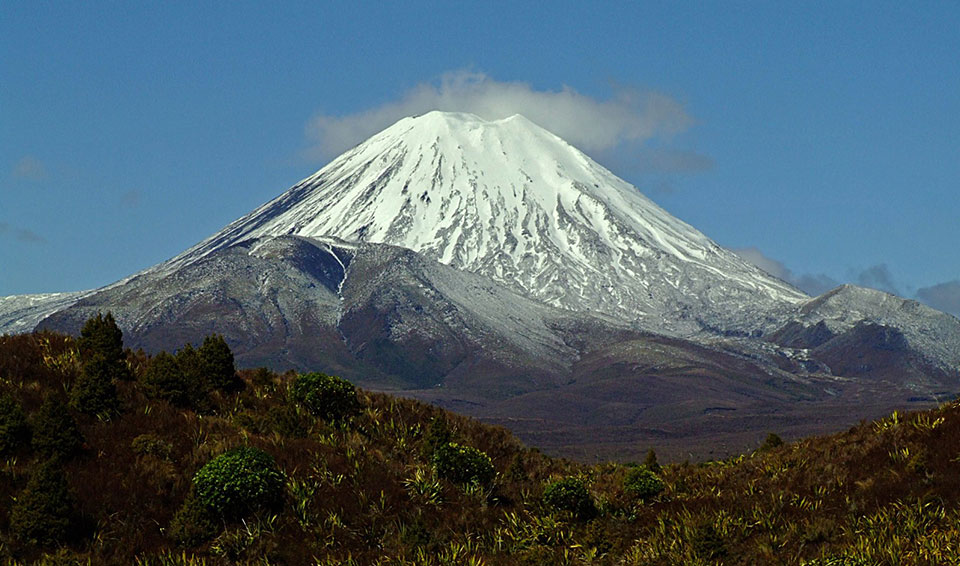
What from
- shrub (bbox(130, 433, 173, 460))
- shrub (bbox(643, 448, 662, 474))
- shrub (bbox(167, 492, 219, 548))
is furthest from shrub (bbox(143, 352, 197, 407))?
shrub (bbox(643, 448, 662, 474))

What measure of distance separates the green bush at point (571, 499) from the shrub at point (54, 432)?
12535 millimetres

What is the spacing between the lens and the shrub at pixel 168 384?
35.0 m

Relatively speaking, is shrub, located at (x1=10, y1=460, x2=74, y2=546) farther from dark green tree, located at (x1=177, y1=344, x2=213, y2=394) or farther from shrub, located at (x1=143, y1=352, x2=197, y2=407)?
dark green tree, located at (x1=177, y1=344, x2=213, y2=394)

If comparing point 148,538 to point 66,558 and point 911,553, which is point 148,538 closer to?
point 66,558

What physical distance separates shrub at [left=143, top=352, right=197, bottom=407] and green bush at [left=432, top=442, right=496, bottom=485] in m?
8.57

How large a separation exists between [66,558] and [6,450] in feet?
19.2

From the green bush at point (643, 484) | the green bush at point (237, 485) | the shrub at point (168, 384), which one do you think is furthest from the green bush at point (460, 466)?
the shrub at point (168, 384)

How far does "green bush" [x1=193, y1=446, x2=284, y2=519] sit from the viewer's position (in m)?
27.6

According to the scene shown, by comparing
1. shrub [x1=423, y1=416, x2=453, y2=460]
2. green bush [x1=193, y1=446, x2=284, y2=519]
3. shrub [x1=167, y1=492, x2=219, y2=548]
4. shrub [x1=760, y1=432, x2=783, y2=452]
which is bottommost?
shrub [x1=167, y1=492, x2=219, y2=548]

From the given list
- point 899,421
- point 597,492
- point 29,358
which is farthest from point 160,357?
point 899,421

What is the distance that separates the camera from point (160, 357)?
3688 cm

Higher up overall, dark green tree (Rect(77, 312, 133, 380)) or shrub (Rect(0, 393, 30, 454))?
dark green tree (Rect(77, 312, 133, 380))

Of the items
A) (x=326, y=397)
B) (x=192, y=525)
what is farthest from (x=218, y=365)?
(x=192, y=525)

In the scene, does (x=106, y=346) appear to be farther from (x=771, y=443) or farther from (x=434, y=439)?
(x=771, y=443)
